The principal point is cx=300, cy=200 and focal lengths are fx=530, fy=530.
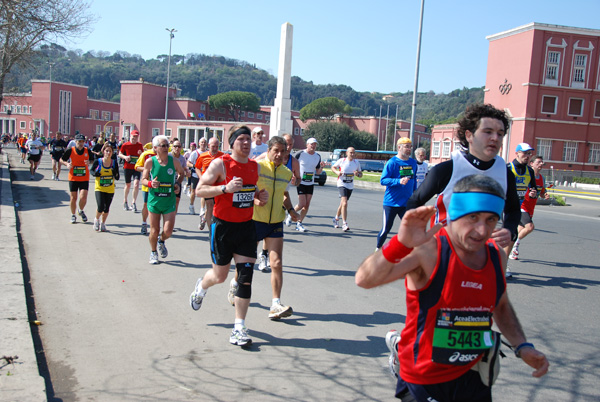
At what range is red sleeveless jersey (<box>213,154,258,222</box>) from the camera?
5.30m

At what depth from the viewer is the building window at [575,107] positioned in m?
51.9

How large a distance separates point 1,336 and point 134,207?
32.4ft

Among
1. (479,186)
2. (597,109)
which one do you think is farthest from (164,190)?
(597,109)

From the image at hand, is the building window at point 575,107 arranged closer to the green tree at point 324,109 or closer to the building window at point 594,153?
the building window at point 594,153

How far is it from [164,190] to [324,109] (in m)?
100

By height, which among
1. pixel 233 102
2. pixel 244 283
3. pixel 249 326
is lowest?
pixel 249 326

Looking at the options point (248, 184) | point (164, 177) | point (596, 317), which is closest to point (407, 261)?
point (248, 184)

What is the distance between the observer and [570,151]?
51.8 meters

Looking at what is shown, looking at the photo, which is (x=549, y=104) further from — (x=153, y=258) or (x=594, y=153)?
(x=153, y=258)

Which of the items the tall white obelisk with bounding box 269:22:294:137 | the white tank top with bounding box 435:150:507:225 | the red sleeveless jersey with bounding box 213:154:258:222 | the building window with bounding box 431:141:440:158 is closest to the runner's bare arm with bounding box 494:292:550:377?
the white tank top with bounding box 435:150:507:225

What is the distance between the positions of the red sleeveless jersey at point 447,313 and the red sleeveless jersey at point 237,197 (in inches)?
120

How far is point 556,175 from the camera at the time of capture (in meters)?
46.2

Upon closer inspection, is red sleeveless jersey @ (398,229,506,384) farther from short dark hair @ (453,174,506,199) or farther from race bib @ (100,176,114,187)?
race bib @ (100,176,114,187)

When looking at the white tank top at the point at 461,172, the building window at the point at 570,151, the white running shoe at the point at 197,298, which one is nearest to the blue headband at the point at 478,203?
the white tank top at the point at 461,172
